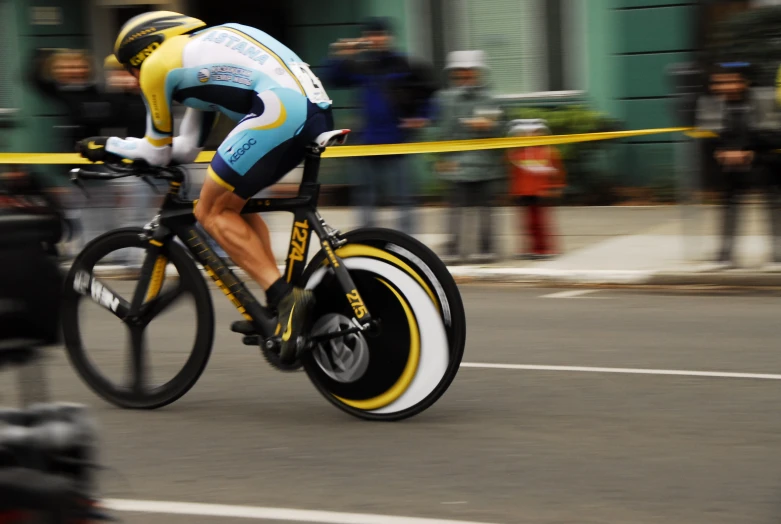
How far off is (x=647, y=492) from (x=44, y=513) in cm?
238

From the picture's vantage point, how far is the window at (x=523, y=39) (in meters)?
15.6

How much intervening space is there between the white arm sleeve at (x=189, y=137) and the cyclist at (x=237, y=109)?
0.05 metres

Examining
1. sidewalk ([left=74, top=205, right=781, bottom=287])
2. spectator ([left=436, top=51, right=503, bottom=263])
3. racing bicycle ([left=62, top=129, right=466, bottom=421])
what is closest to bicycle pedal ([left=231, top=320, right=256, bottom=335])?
racing bicycle ([left=62, top=129, right=466, bottom=421])

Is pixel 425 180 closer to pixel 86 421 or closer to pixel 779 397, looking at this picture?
pixel 779 397

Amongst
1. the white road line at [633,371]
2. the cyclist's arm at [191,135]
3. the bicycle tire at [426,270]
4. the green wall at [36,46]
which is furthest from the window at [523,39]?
the bicycle tire at [426,270]

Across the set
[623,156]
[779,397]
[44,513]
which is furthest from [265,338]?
[623,156]

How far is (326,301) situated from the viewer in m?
5.83

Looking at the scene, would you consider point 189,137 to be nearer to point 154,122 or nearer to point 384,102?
point 154,122

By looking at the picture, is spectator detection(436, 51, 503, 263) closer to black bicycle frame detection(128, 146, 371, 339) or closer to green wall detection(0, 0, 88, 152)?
black bicycle frame detection(128, 146, 371, 339)

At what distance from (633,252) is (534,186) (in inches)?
43.2

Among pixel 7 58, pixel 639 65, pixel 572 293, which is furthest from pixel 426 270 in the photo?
pixel 7 58

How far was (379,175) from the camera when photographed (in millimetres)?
11719

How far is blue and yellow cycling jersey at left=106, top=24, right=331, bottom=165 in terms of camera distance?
572 cm

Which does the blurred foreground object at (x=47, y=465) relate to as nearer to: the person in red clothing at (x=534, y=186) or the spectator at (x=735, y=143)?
the spectator at (x=735, y=143)
